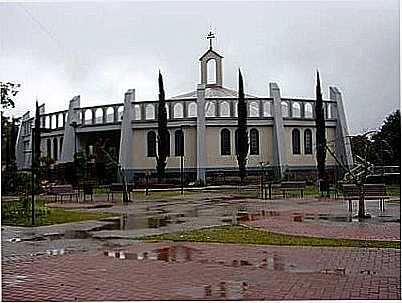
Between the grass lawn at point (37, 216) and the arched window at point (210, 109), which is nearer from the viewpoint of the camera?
the grass lawn at point (37, 216)

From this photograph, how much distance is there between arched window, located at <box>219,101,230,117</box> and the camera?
145 feet

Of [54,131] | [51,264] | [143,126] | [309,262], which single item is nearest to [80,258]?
[51,264]

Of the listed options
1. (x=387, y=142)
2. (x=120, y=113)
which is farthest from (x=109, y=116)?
(x=387, y=142)

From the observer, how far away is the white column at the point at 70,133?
4612cm

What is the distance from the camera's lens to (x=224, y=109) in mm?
44500

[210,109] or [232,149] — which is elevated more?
[210,109]

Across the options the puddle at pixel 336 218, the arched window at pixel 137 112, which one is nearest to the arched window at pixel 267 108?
the arched window at pixel 137 112

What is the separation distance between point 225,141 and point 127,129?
7.21 meters

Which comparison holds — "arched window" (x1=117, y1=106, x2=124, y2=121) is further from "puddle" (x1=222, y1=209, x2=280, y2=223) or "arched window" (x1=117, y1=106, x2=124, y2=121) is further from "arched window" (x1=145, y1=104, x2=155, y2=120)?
"puddle" (x1=222, y1=209, x2=280, y2=223)

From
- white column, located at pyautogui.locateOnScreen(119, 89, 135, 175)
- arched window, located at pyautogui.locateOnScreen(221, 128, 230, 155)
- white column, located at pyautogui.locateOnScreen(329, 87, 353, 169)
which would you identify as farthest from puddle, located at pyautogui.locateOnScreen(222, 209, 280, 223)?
white column, located at pyautogui.locateOnScreen(329, 87, 353, 169)

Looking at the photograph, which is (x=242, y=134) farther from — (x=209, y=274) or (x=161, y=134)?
(x=209, y=274)

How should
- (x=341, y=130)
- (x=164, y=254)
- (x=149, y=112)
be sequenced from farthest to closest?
(x=341, y=130)
(x=149, y=112)
(x=164, y=254)

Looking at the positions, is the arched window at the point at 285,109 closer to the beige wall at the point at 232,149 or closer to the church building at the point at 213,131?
the church building at the point at 213,131

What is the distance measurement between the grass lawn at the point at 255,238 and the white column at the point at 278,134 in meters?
31.3
